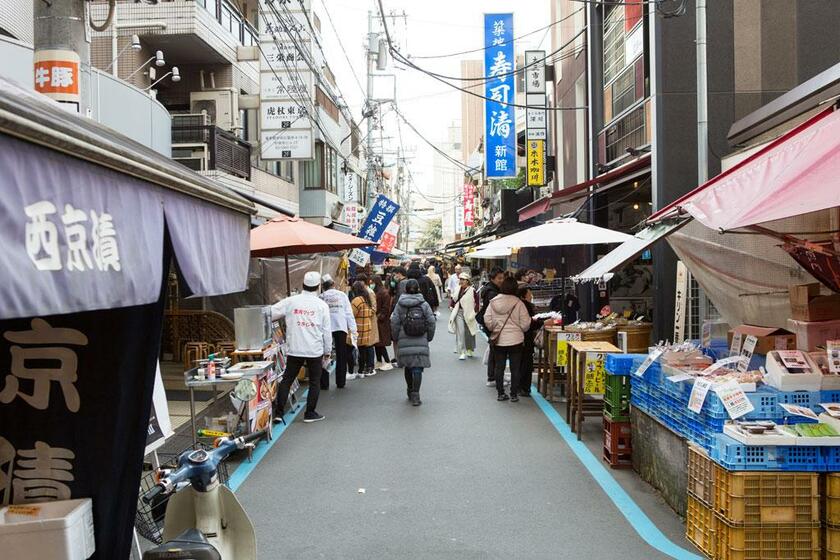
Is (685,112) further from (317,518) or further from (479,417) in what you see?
(317,518)

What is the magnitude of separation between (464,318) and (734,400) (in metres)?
11.4

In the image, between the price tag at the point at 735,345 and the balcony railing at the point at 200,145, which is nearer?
the price tag at the point at 735,345

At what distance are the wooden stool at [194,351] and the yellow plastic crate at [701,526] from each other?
10.2 m

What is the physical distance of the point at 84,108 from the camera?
536cm

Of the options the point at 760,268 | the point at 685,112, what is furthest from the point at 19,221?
the point at 685,112

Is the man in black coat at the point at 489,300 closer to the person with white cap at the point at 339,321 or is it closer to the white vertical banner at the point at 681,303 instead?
the person with white cap at the point at 339,321

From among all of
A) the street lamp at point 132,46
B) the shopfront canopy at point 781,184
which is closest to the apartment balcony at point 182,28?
the street lamp at point 132,46

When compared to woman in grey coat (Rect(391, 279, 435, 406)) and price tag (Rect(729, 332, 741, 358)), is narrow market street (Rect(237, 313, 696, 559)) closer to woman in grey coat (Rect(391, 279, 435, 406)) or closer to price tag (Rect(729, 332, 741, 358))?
woman in grey coat (Rect(391, 279, 435, 406))

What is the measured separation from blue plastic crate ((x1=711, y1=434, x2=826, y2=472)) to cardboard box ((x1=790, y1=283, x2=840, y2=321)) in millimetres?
2118

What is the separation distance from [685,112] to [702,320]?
409 cm

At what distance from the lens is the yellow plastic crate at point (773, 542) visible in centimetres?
477

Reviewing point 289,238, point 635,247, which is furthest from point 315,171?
point 635,247

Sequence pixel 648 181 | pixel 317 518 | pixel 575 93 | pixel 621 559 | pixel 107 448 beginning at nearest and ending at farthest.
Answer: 1. pixel 107 448
2. pixel 621 559
3. pixel 317 518
4. pixel 648 181
5. pixel 575 93

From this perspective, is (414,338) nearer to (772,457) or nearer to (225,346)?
(225,346)
